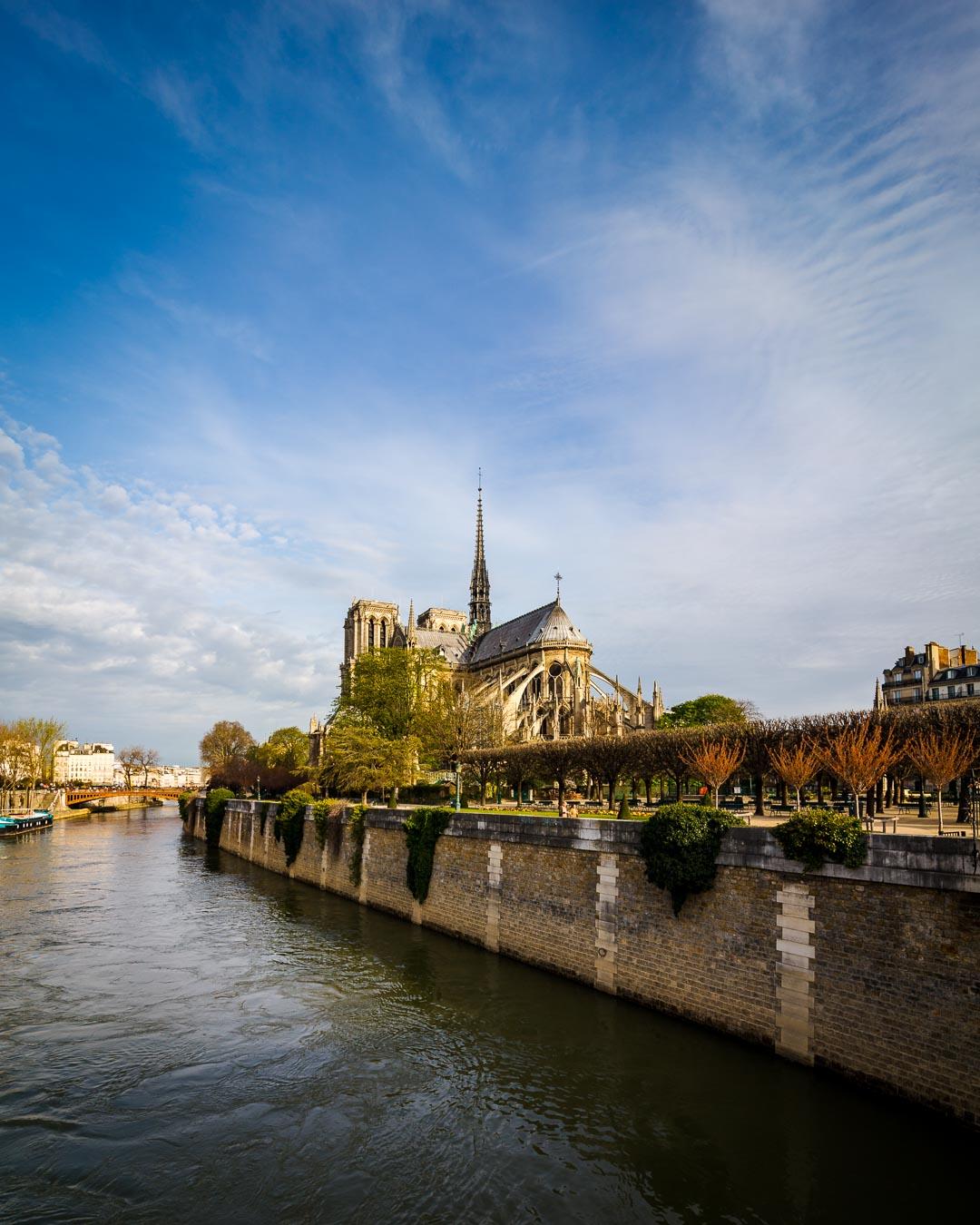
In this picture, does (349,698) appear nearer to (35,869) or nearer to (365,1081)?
(35,869)

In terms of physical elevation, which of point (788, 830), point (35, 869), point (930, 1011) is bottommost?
point (35, 869)

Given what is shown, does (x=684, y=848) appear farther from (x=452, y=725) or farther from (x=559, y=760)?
(x=452, y=725)

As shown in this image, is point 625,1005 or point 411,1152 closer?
point 411,1152

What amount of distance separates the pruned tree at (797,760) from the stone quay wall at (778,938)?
721 cm

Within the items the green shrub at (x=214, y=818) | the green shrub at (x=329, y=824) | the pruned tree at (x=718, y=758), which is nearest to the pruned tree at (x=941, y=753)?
the pruned tree at (x=718, y=758)

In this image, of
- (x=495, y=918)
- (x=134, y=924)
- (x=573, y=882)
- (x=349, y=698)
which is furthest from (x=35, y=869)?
(x=573, y=882)

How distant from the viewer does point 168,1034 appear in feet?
48.1

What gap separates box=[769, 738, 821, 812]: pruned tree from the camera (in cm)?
2273

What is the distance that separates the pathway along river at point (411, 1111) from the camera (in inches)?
375

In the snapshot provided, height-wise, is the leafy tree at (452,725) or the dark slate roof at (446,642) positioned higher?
the dark slate roof at (446,642)

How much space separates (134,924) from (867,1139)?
21.1 m

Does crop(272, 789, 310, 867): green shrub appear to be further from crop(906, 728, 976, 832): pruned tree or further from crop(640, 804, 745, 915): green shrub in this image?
crop(906, 728, 976, 832): pruned tree

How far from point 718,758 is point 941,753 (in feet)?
26.9

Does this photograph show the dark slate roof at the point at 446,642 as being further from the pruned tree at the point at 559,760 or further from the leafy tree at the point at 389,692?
the pruned tree at the point at 559,760
